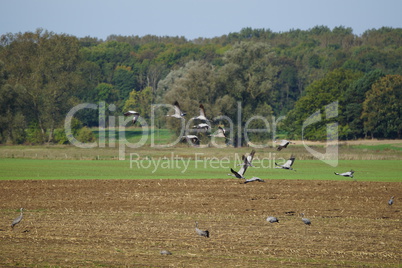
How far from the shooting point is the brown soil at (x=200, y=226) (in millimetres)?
17891

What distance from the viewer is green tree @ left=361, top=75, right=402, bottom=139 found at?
10806cm

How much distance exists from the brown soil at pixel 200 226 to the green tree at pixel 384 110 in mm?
72852

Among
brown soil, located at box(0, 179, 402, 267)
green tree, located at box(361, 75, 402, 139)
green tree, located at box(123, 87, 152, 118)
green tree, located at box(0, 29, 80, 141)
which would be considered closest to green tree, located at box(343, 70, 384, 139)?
green tree, located at box(361, 75, 402, 139)

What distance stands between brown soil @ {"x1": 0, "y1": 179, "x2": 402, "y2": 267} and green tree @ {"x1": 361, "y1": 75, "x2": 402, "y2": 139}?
72.9 meters

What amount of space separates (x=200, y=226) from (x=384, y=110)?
91.6 metres

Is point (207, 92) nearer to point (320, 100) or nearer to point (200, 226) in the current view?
point (320, 100)

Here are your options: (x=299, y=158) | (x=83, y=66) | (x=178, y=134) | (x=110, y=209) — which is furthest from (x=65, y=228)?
(x=83, y=66)

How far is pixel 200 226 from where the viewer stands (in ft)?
76.1

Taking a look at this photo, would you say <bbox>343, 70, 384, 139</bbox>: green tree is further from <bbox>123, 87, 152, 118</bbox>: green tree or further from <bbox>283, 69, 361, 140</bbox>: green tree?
<bbox>123, 87, 152, 118</bbox>: green tree

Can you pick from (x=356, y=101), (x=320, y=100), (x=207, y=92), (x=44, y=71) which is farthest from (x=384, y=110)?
(x=44, y=71)

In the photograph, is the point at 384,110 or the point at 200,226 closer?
the point at 200,226

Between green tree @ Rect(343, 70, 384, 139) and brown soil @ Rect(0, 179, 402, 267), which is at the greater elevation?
green tree @ Rect(343, 70, 384, 139)

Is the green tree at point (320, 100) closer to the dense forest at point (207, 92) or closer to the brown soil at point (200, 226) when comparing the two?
the dense forest at point (207, 92)

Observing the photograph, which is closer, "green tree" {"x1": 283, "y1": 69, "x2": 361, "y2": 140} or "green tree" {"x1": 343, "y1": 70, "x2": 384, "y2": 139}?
"green tree" {"x1": 343, "y1": 70, "x2": 384, "y2": 139}
